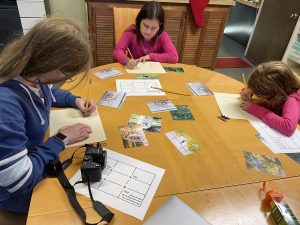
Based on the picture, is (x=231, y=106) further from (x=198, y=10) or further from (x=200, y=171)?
(x=198, y=10)

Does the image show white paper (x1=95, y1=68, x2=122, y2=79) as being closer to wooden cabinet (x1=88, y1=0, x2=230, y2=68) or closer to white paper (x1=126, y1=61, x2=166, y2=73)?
white paper (x1=126, y1=61, x2=166, y2=73)

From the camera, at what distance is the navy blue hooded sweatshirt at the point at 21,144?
726mm

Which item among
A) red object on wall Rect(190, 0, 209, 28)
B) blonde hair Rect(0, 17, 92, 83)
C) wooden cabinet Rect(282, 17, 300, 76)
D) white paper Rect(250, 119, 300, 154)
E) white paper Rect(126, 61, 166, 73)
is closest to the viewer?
blonde hair Rect(0, 17, 92, 83)

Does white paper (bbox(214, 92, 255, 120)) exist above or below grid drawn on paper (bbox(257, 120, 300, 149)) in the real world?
above

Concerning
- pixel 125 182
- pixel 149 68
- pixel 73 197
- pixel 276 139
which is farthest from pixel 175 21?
pixel 73 197

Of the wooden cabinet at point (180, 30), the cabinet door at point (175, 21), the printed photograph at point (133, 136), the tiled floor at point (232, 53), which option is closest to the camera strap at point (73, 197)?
the printed photograph at point (133, 136)

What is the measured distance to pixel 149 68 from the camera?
1657mm

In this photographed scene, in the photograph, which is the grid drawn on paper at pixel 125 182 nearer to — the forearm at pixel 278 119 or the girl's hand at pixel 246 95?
the forearm at pixel 278 119

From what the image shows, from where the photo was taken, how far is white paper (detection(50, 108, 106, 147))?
1011 mm

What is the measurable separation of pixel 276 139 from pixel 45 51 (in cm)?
103

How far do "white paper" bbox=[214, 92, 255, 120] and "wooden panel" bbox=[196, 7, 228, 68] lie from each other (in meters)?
1.72

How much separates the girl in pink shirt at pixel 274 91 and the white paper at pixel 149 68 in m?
0.58

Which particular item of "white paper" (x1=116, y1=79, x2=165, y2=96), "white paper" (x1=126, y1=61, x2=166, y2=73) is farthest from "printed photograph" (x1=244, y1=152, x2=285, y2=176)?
"white paper" (x1=126, y1=61, x2=166, y2=73)

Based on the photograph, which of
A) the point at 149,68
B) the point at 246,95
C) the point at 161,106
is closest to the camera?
the point at 161,106
